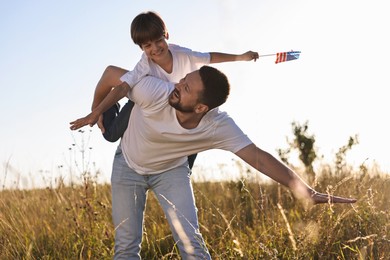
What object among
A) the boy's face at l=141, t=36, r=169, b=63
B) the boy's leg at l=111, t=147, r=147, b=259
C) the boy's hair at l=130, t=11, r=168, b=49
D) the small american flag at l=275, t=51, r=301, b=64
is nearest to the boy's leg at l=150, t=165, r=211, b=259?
the boy's leg at l=111, t=147, r=147, b=259

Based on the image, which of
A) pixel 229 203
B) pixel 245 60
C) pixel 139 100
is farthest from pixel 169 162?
pixel 229 203

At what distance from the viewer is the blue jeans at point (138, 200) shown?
405 centimetres

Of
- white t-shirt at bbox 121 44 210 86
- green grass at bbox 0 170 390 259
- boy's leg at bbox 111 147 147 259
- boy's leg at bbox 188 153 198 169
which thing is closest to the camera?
boy's leg at bbox 111 147 147 259

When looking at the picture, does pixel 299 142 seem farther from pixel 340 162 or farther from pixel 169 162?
pixel 169 162

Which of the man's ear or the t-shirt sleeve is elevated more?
the t-shirt sleeve

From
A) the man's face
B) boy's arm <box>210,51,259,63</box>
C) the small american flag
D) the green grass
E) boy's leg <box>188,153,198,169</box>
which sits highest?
the small american flag

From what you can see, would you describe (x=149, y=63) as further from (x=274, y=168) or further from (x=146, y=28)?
(x=274, y=168)

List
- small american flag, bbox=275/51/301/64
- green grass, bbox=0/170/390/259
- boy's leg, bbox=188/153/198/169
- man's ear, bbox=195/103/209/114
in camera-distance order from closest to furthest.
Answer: man's ear, bbox=195/103/209/114, boy's leg, bbox=188/153/198/169, green grass, bbox=0/170/390/259, small american flag, bbox=275/51/301/64

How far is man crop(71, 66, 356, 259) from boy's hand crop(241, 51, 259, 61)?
1336 millimetres

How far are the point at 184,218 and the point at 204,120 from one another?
69 cm

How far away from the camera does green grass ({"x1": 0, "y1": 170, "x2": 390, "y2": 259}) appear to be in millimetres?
4629

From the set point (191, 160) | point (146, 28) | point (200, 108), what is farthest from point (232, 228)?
point (200, 108)

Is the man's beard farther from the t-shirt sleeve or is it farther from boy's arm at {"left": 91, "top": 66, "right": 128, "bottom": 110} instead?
boy's arm at {"left": 91, "top": 66, "right": 128, "bottom": 110}

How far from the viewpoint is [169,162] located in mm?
4246
